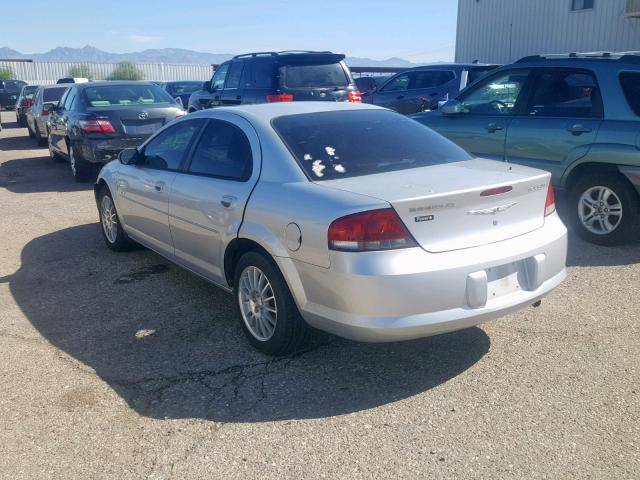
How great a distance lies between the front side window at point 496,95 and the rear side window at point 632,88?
3.57ft

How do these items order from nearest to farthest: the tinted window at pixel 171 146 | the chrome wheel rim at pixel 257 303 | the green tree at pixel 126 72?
the chrome wheel rim at pixel 257 303 → the tinted window at pixel 171 146 → the green tree at pixel 126 72

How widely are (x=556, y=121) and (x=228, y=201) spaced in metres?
4.02

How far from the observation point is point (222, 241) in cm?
446

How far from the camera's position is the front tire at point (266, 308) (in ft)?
13.0

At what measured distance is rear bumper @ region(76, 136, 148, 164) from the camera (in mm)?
10375

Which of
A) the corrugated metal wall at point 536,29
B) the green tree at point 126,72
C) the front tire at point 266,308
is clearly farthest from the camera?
the green tree at point 126,72

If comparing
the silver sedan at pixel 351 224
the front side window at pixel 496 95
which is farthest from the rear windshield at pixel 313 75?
the silver sedan at pixel 351 224

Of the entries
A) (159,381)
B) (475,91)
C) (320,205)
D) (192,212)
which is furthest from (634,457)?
(475,91)

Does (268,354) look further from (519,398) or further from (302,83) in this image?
(302,83)

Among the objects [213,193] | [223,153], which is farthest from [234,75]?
[213,193]

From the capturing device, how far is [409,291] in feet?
11.2

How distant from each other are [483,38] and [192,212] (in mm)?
26338

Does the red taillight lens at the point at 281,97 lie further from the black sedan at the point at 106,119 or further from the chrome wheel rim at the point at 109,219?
the chrome wheel rim at the point at 109,219

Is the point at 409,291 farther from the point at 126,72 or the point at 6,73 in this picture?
the point at 126,72
